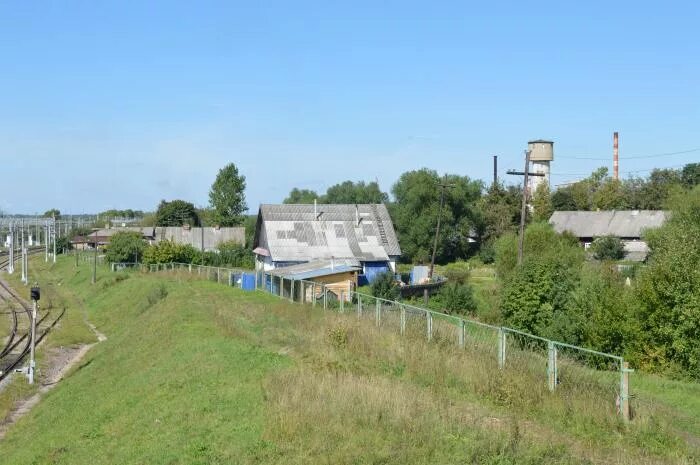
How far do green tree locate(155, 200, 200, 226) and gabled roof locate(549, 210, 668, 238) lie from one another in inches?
2450

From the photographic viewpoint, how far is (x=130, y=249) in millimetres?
72250

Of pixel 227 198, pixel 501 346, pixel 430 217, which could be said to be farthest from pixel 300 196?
pixel 501 346

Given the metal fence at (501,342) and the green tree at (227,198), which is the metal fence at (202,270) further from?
the green tree at (227,198)

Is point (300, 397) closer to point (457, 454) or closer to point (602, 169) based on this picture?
point (457, 454)

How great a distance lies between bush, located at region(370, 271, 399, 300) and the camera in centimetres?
3912

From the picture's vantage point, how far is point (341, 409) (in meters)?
11.7

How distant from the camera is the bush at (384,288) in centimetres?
3912

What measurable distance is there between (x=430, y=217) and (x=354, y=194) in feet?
94.2

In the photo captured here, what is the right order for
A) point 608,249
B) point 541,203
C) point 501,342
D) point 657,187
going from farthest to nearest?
point 657,187, point 541,203, point 608,249, point 501,342

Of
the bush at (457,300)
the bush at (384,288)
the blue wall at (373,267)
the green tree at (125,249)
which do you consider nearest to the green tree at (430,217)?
the blue wall at (373,267)

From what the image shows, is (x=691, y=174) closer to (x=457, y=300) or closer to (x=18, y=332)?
(x=457, y=300)

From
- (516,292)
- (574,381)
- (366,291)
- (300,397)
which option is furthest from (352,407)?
(366,291)

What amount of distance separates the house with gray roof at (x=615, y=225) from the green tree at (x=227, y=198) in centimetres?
5313

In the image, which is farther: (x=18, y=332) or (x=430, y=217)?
(x=430, y=217)
